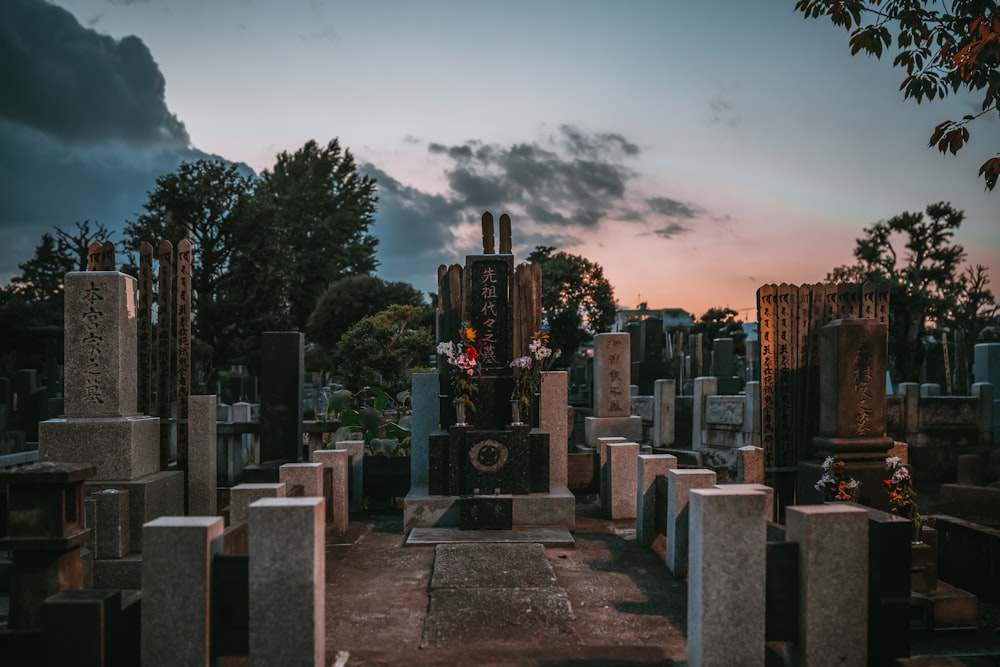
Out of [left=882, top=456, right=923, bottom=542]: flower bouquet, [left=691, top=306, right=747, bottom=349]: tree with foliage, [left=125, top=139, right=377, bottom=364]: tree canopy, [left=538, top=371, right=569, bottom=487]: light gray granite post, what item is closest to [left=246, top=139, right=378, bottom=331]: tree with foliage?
[left=125, top=139, right=377, bottom=364]: tree canopy

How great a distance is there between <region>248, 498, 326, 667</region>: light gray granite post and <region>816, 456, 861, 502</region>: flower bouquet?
5050 millimetres

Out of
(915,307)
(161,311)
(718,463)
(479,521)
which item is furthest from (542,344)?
(915,307)

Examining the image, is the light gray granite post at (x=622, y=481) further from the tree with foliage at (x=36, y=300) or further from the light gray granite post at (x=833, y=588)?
the tree with foliage at (x=36, y=300)

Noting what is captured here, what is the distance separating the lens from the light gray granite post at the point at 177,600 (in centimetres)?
370

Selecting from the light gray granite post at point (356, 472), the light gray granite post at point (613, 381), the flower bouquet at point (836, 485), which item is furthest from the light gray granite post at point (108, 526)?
the light gray granite post at point (613, 381)

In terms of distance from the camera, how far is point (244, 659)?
447 cm

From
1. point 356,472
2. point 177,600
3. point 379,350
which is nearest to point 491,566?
point 177,600

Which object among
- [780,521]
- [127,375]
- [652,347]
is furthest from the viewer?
[652,347]

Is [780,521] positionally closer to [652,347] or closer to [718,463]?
[718,463]

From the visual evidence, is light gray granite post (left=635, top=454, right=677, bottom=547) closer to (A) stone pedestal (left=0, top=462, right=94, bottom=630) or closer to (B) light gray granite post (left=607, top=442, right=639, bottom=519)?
(B) light gray granite post (left=607, top=442, right=639, bottom=519)

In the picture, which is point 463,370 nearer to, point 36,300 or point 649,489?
point 649,489

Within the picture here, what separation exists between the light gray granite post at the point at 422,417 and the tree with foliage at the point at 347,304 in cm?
1974

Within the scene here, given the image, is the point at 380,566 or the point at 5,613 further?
the point at 380,566

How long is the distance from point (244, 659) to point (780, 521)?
659 cm
